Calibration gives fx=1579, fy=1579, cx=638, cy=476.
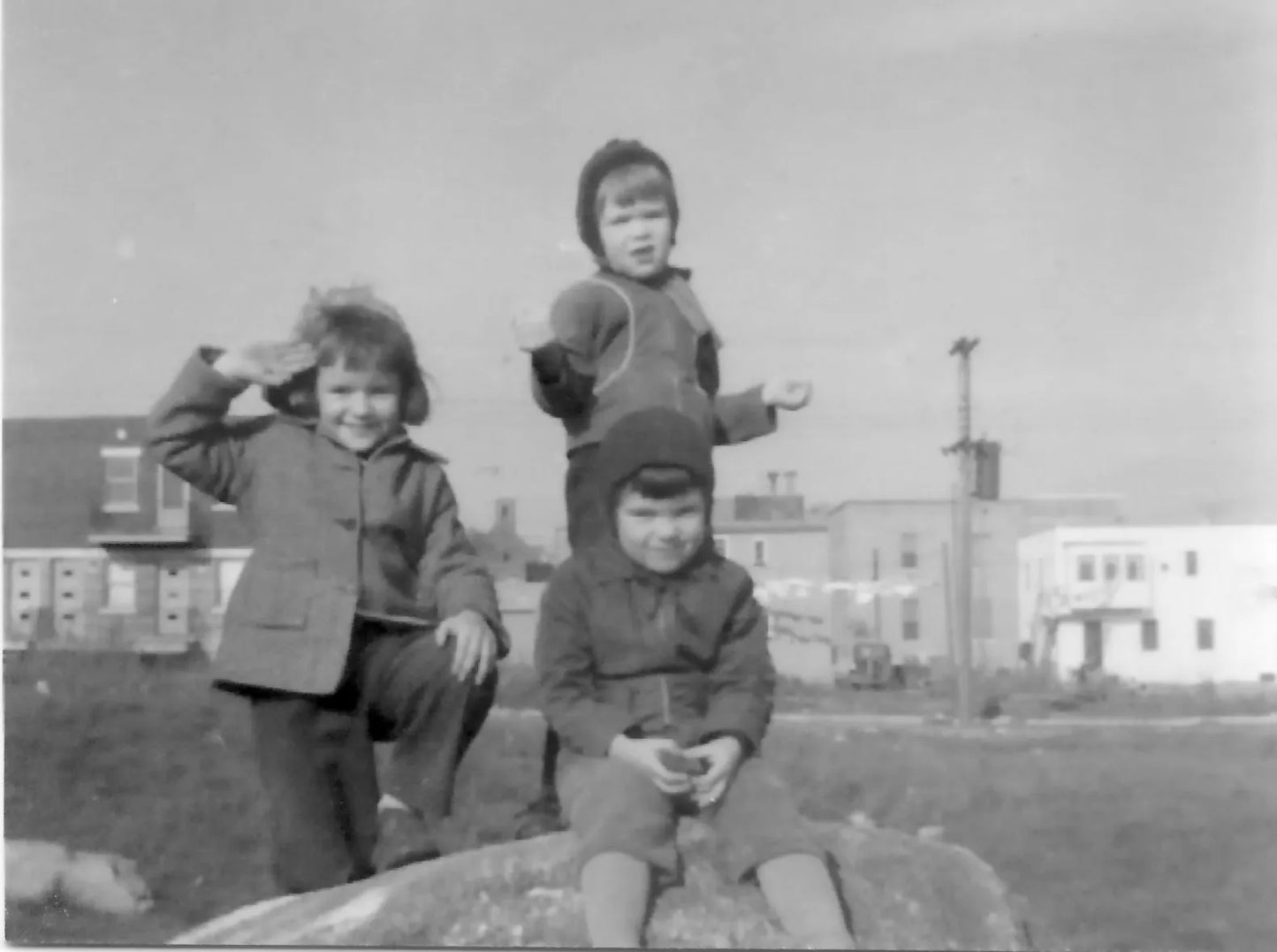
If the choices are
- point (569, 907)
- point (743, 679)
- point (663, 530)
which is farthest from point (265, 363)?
point (569, 907)

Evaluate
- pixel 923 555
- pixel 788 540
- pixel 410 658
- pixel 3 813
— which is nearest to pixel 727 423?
pixel 788 540

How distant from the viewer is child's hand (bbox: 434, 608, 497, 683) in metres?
4.00

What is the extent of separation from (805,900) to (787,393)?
1.29 metres

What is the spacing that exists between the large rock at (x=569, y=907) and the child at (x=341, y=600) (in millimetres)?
165

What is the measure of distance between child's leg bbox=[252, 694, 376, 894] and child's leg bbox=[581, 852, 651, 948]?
2.21 ft

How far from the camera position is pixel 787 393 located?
13.5 ft

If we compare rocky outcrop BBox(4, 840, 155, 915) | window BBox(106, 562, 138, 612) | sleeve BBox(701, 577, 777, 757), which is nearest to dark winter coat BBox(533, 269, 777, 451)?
sleeve BBox(701, 577, 777, 757)

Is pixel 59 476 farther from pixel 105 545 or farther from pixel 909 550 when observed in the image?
pixel 909 550

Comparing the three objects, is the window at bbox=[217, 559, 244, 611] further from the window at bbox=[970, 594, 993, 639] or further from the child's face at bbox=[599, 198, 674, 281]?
the window at bbox=[970, 594, 993, 639]

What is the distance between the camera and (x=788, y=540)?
412 centimetres

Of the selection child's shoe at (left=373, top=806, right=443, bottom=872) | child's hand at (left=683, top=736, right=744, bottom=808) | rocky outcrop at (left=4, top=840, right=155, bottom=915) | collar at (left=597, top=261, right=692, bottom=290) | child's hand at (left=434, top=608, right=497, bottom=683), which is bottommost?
rocky outcrop at (left=4, top=840, right=155, bottom=915)

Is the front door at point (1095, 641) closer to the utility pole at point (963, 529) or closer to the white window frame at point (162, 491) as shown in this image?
the utility pole at point (963, 529)

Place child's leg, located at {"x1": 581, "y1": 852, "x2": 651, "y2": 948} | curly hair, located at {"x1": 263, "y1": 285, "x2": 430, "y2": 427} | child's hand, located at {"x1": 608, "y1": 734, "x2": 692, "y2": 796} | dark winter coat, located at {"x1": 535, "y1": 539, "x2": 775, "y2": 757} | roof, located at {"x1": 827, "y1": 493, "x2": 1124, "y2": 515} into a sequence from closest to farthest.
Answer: child's leg, located at {"x1": 581, "y1": 852, "x2": 651, "y2": 948} → child's hand, located at {"x1": 608, "y1": 734, "x2": 692, "y2": 796} → dark winter coat, located at {"x1": 535, "y1": 539, "x2": 775, "y2": 757} → curly hair, located at {"x1": 263, "y1": 285, "x2": 430, "y2": 427} → roof, located at {"x1": 827, "y1": 493, "x2": 1124, "y2": 515}

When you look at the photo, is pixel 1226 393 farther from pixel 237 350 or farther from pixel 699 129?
pixel 237 350
